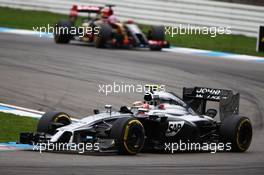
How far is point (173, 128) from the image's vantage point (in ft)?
Result: 50.5

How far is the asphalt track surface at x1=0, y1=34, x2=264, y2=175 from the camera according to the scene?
42.0 feet

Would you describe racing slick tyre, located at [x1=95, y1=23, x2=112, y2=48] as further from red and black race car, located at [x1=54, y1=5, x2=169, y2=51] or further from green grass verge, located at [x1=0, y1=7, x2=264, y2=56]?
green grass verge, located at [x1=0, y1=7, x2=264, y2=56]

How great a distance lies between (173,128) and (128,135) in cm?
148

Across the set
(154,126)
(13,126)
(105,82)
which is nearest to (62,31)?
(105,82)

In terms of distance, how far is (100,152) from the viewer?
14.4 m

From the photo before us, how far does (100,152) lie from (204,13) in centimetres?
2192

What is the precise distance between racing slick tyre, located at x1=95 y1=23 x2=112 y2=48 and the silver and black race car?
13983 millimetres

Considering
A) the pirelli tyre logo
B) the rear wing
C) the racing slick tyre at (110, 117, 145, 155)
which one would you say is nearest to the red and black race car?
the rear wing

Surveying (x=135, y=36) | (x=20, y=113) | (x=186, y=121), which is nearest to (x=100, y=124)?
(x=186, y=121)

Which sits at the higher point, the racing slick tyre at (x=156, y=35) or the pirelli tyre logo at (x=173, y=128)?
the racing slick tyre at (x=156, y=35)

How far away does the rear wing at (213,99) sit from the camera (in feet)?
54.7

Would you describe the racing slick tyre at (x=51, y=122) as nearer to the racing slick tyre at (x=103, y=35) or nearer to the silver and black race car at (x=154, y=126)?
the silver and black race car at (x=154, y=126)

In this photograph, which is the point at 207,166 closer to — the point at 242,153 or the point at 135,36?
the point at 242,153

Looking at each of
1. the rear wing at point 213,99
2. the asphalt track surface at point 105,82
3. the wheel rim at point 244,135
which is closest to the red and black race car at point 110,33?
the asphalt track surface at point 105,82
